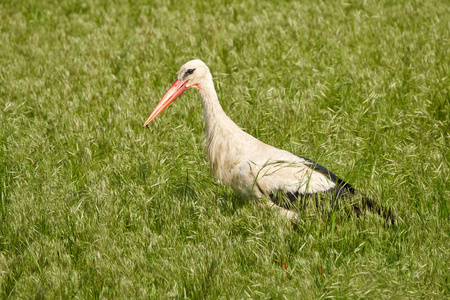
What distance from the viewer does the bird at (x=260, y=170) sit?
3.80m

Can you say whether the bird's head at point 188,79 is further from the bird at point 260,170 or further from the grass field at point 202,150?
the grass field at point 202,150

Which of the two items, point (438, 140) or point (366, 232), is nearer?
point (366, 232)

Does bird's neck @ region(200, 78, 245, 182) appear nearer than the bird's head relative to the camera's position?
Yes

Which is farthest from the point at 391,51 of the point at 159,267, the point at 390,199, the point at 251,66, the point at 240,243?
the point at 159,267

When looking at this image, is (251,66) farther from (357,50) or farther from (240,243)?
(240,243)

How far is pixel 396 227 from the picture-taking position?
11.5 feet

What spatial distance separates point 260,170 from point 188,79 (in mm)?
1219

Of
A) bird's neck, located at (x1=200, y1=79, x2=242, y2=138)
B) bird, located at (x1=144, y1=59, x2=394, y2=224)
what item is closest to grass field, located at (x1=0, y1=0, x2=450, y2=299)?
bird, located at (x1=144, y1=59, x2=394, y2=224)

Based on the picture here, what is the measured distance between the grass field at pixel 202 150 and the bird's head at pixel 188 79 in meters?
0.46

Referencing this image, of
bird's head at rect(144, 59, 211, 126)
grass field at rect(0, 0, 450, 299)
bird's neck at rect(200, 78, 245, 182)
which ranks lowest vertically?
grass field at rect(0, 0, 450, 299)

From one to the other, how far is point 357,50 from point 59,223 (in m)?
4.47

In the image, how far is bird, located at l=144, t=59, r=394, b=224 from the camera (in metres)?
3.80

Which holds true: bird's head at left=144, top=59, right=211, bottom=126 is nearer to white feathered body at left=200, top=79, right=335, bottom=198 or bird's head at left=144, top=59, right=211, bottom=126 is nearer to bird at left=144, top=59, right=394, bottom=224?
bird at left=144, top=59, right=394, bottom=224

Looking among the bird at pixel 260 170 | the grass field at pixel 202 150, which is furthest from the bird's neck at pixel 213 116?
the grass field at pixel 202 150
